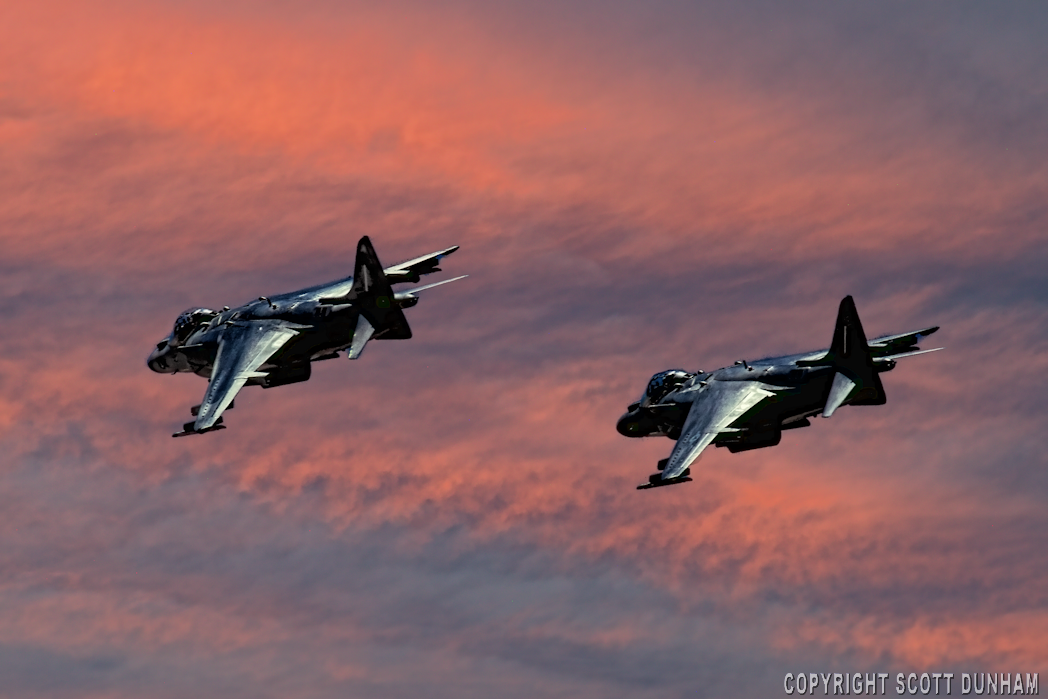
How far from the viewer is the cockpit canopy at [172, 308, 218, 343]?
150 meters

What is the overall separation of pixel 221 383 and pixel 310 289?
9.96m

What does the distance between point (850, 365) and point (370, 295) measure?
32.7 m

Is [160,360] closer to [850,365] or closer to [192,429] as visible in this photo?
[192,429]

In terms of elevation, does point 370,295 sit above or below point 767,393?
above

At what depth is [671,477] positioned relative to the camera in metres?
130

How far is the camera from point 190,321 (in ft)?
495

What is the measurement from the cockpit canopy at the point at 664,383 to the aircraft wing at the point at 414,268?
2044cm

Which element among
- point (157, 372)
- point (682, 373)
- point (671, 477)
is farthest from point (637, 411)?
point (157, 372)

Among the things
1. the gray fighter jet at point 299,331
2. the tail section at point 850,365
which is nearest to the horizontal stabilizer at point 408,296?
the gray fighter jet at point 299,331

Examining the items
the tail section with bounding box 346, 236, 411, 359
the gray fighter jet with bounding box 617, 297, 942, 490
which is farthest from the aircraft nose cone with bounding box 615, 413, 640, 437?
the tail section with bounding box 346, 236, 411, 359

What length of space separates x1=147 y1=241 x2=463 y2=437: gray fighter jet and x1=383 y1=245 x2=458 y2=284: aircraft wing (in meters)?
4.90

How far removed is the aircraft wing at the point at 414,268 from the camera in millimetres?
151250

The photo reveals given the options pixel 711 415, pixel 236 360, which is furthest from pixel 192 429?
pixel 711 415

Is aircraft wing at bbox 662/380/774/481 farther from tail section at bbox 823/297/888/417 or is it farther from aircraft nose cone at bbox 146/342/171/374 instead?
aircraft nose cone at bbox 146/342/171/374
